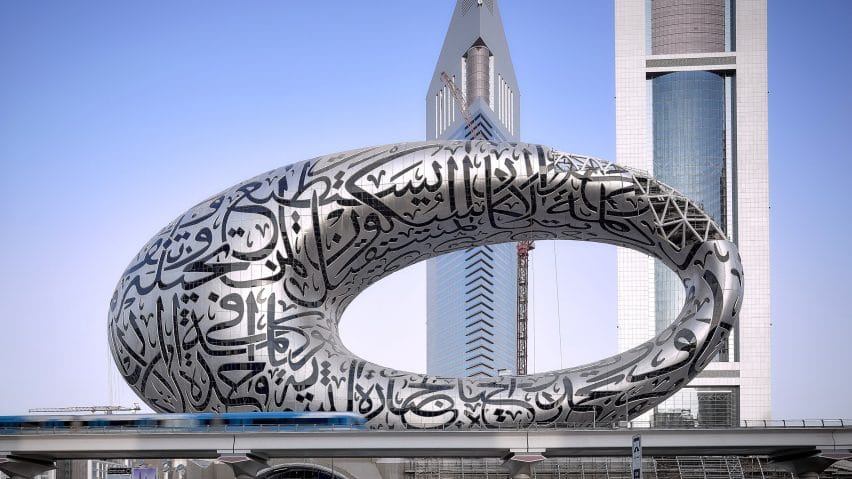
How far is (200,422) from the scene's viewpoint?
42062 mm

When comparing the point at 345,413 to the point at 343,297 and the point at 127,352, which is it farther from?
the point at 127,352

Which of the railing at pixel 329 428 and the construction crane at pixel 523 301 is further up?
the construction crane at pixel 523 301

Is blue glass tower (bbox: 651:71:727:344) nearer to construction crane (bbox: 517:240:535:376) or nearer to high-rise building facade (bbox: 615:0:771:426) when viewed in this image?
high-rise building facade (bbox: 615:0:771:426)

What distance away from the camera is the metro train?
41625mm

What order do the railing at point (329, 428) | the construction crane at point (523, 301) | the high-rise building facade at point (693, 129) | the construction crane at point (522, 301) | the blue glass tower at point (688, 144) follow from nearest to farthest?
the railing at point (329, 428)
the high-rise building facade at point (693, 129)
the blue glass tower at point (688, 144)
the construction crane at point (522, 301)
the construction crane at point (523, 301)

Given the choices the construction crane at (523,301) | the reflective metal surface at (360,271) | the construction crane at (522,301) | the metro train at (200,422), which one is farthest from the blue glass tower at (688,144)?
the metro train at (200,422)

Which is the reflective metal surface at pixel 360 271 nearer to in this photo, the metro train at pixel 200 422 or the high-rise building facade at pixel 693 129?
the metro train at pixel 200 422

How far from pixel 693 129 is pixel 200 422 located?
6501 cm

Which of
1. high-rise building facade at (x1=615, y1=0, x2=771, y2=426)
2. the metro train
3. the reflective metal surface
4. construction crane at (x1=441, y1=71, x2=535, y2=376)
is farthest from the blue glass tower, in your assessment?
the metro train

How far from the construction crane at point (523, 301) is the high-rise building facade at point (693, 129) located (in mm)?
38843

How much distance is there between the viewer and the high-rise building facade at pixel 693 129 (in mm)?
95125

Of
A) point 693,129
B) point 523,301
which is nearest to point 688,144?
point 693,129

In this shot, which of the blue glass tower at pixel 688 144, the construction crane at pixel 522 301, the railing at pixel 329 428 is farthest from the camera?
the construction crane at pixel 522 301

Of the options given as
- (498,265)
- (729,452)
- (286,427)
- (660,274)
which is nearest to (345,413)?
(286,427)
